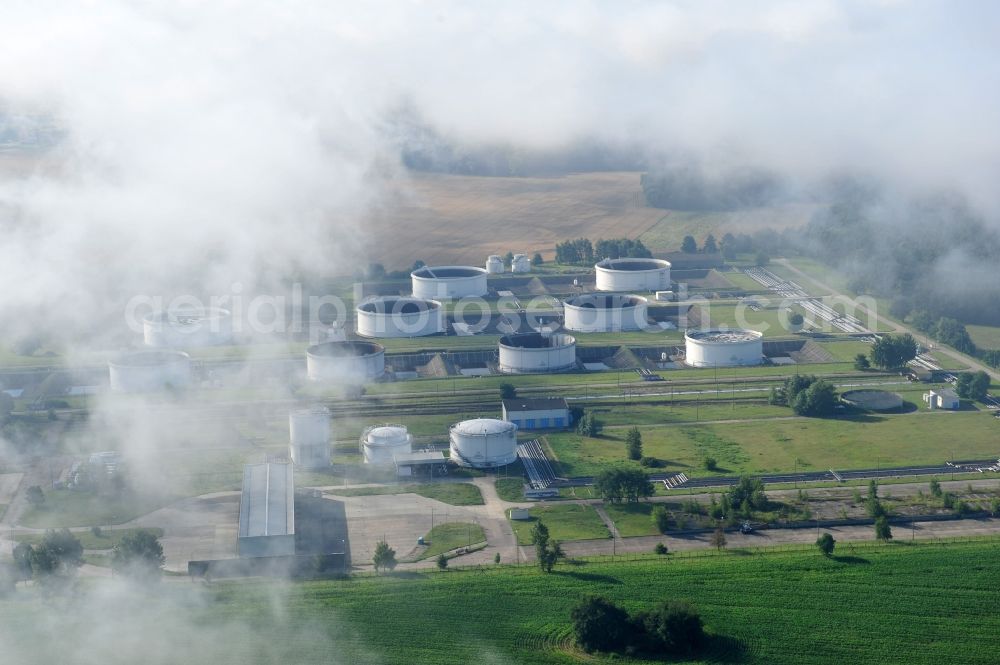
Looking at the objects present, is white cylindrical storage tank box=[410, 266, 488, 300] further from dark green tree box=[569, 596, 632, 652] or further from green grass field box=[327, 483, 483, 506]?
dark green tree box=[569, 596, 632, 652]

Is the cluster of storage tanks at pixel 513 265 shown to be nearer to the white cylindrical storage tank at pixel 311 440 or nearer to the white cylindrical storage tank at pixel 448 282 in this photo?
the white cylindrical storage tank at pixel 448 282

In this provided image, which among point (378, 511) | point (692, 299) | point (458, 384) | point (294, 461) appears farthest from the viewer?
point (692, 299)

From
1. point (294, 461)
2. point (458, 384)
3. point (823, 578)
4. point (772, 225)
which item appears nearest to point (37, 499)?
point (294, 461)

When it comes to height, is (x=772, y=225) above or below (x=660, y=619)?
above

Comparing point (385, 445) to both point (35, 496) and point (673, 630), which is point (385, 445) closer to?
point (35, 496)

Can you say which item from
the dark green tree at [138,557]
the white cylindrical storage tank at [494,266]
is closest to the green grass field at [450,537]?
the dark green tree at [138,557]

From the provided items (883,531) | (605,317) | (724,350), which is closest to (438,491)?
(883,531)

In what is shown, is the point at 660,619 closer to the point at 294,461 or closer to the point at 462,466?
the point at 462,466
